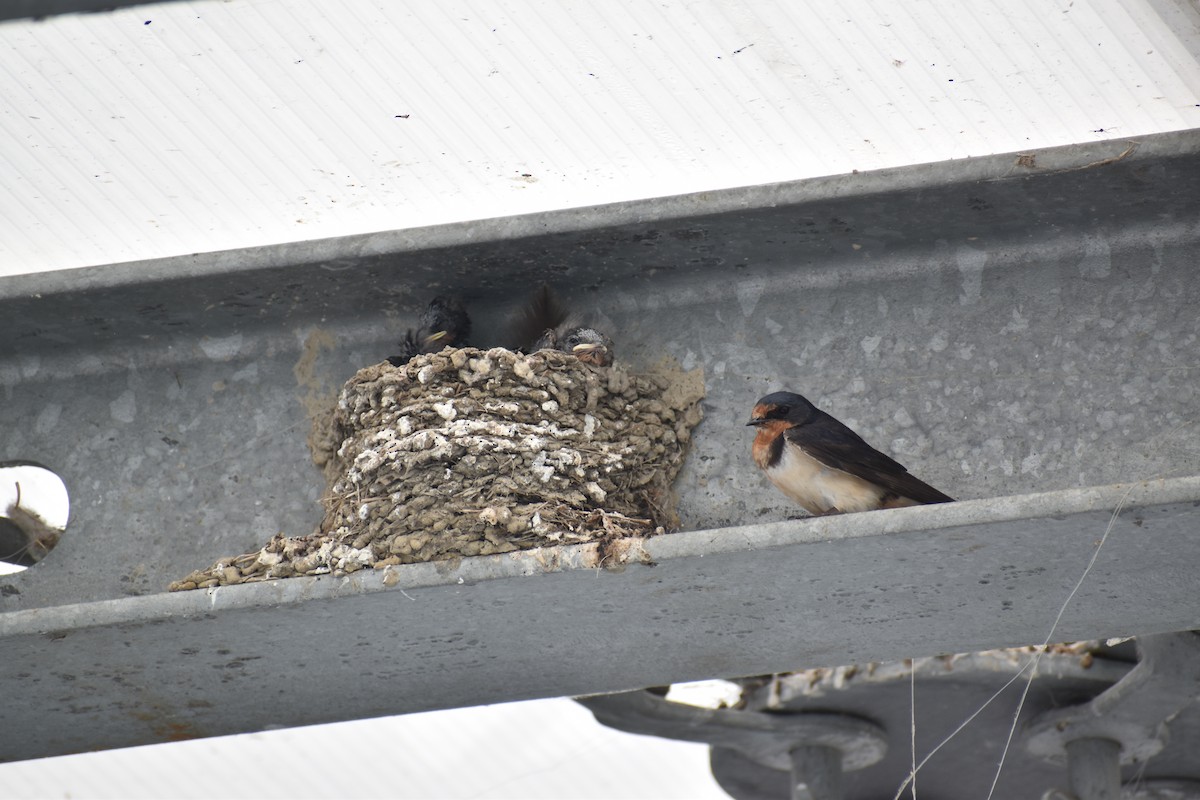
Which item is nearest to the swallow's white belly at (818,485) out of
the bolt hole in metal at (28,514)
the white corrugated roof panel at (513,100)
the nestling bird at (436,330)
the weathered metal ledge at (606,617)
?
the weathered metal ledge at (606,617)

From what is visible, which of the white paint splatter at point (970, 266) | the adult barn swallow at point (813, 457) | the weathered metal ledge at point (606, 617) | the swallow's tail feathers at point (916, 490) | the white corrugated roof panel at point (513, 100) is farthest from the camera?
the white paint splatter at point (970, 266)

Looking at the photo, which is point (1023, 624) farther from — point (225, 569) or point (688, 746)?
point (688, 746)

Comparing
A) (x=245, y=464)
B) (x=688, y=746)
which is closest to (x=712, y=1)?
(x=245, y=464)

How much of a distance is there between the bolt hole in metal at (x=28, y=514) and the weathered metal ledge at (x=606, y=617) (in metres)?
0.70

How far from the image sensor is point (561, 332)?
5.10 metres

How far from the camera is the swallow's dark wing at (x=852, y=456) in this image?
14.7 feet

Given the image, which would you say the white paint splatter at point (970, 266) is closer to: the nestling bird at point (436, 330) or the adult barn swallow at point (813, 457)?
the adult barn swallow at point (813, 457)

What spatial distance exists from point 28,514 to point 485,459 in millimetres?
1603

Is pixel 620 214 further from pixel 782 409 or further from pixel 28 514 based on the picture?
pixel 28 514

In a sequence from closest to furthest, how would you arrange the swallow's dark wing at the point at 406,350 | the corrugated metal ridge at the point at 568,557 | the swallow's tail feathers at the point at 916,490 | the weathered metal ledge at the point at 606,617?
the corrugated metal ridge at the point at 568,557, the weathered metal ledge at the point at 606,617, the swallow's tail feathers at the point at 916,490, the swallow's dark wing at the point at 406,350

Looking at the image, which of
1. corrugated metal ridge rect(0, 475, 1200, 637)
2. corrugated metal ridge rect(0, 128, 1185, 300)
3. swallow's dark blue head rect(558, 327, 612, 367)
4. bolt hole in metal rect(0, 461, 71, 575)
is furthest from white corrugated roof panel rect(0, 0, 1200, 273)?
corrugated metal ridge rect(0, 475, 1200, 637)

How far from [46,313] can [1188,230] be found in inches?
135

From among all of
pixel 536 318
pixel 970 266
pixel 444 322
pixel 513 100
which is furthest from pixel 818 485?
pixel 513 100

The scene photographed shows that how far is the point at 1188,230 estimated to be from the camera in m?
4.57
